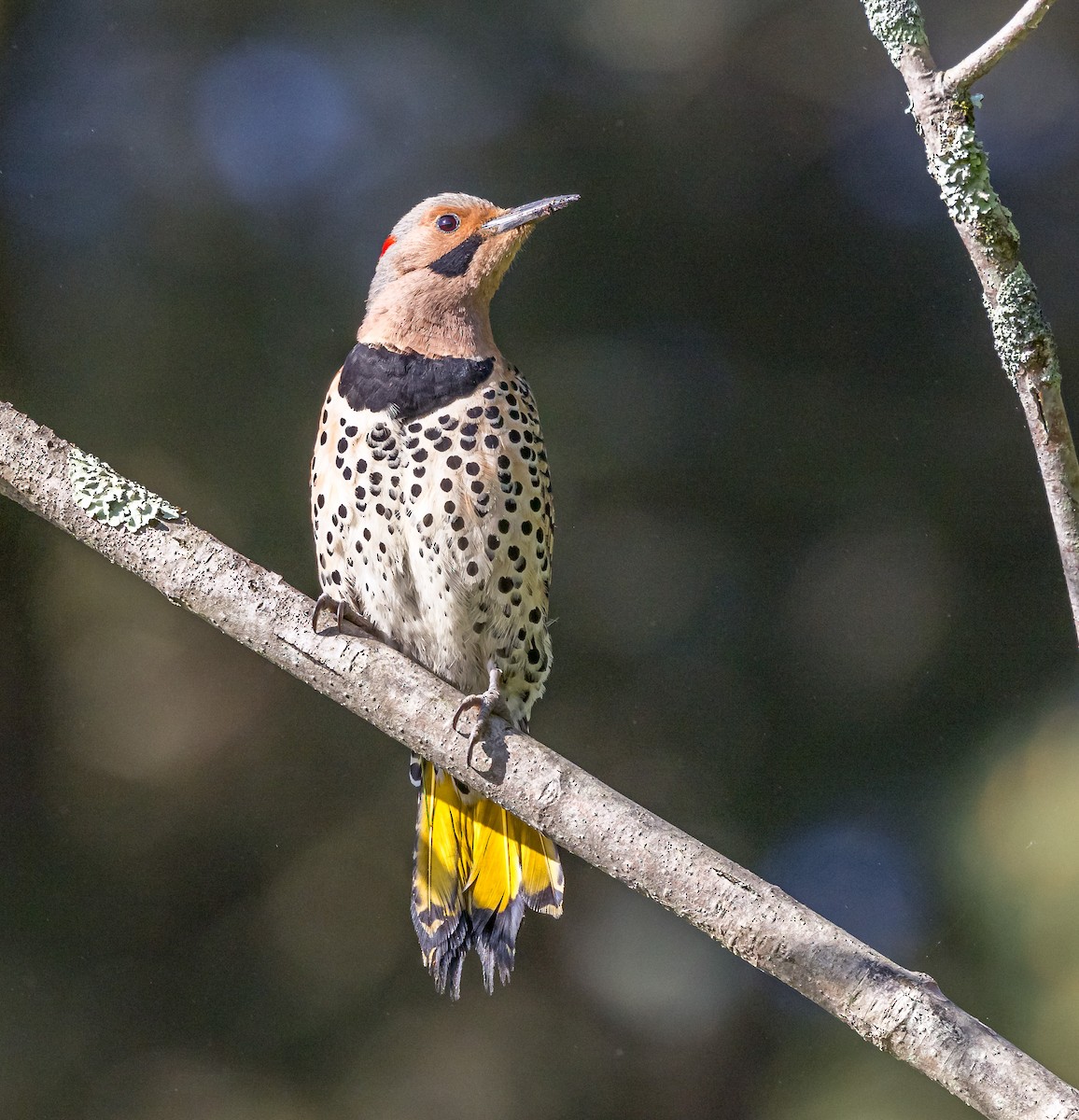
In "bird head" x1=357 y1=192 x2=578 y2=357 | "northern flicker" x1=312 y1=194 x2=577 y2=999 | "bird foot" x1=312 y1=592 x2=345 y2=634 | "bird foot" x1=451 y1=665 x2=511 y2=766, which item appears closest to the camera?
"bird foot" x1=451 y1=665 x2=511 y2=766

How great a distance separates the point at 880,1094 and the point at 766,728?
0.98 m

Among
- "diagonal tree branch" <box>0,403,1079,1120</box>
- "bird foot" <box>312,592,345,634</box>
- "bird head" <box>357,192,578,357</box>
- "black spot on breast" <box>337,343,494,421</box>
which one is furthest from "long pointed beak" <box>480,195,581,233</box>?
"diagonal tree branch" <box>0,403,1079,1120</box>

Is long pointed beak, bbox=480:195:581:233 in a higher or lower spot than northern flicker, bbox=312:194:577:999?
higher

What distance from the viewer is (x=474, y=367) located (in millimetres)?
2463

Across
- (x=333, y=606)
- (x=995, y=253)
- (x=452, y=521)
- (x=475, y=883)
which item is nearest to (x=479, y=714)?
(x=333, y=606)

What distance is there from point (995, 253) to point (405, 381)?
118 centimetres

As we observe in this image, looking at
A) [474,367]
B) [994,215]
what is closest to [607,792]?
[994,215]

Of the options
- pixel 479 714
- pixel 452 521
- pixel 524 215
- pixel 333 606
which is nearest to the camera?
pixel 479 714

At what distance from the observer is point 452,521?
93.6 inches

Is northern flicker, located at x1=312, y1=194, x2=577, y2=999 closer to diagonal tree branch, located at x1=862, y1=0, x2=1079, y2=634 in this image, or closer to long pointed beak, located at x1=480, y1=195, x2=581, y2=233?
long pointed beak, located at x1=480, y1=195, x2=581, y2=233

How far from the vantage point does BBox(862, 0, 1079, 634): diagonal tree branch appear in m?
1.48

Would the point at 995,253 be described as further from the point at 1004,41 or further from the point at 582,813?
the point at 582,813

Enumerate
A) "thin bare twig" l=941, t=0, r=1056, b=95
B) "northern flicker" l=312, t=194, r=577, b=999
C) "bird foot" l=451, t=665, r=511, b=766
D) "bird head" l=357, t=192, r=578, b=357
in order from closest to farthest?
"thin bare twig" l=941, t=0, r=1056, b=95, "bird foot" l=451, t=665, r=511, b=766, "northern flicker" l=312, t=194, r=577, b=999, "bird head" l=357, t=192, r=578, b=357

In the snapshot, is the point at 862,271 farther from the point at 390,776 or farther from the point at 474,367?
the point at 390,776
